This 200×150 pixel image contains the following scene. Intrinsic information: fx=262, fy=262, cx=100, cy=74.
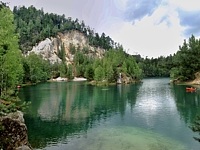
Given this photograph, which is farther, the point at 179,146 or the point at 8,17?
the point at 8,17

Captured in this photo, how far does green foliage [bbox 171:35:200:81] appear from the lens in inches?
4247

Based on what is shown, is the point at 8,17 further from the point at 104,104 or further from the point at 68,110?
the point at 104,104

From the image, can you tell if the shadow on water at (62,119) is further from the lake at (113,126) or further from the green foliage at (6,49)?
the green foliage at (6,49)

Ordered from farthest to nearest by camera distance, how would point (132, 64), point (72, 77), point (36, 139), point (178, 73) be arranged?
point (72, 77) < point (132, 64) < point (178, 73) < point (36, 139)

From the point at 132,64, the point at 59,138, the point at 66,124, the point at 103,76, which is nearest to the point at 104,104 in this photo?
the point at 66,124

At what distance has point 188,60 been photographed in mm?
109062

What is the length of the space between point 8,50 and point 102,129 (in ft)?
57.1

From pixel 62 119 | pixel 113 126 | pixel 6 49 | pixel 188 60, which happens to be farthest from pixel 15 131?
pixel 188 60

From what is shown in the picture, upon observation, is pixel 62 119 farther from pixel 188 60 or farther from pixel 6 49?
pixel 188 60

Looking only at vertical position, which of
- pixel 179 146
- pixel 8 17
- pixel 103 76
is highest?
pixel 8 17

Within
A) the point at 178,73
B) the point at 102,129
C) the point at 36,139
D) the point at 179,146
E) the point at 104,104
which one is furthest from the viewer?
the point at 178,73

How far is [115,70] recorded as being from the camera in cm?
12206

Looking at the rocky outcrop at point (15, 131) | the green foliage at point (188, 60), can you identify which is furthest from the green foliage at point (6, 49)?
the green foliage at point (188, 60)

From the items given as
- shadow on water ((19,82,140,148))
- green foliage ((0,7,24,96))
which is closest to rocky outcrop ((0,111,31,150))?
shadow on water ((19,82,140,148))
